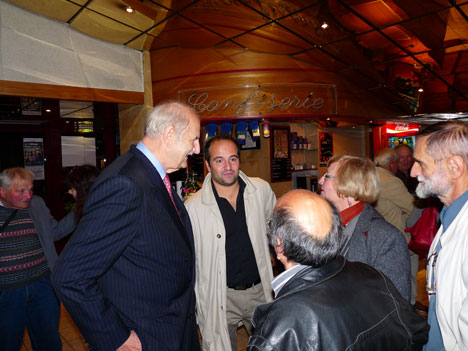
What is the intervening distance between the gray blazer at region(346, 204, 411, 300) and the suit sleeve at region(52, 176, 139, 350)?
127 centimetres

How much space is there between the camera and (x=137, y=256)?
1.46 metres

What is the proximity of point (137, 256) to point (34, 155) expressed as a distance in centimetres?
514

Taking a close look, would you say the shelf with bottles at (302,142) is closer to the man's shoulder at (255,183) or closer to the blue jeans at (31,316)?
the man's shoulder at (255,183)

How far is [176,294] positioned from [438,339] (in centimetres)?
134

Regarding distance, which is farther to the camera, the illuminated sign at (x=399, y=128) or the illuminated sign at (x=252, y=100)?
the illuminated sign at (x=399, y=128)

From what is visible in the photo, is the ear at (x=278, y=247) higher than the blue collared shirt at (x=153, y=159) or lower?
lower

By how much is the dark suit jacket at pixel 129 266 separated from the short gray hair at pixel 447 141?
1.33 metres

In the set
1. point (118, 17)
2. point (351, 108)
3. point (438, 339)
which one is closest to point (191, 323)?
point (438, 339)

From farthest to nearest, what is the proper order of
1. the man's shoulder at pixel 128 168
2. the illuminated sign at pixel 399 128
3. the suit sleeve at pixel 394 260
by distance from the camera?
the illuminated sign at pixel 399 128, the suit sleeve at pixel 394 260, the man's shoulder at pixel 128 168

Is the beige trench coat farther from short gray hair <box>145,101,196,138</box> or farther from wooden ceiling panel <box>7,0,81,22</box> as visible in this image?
wooden ceiling panel <box>7,0,81,22</box>

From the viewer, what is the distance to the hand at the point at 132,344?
1393mm

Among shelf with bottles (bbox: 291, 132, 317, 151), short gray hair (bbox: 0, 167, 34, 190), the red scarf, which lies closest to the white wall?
short gray hair (bbox: 0, 167, 34, 190)

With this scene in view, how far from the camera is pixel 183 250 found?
162 cm

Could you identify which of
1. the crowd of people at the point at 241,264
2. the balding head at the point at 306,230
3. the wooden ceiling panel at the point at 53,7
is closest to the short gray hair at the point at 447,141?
the crowd of people at the point at 241,264
